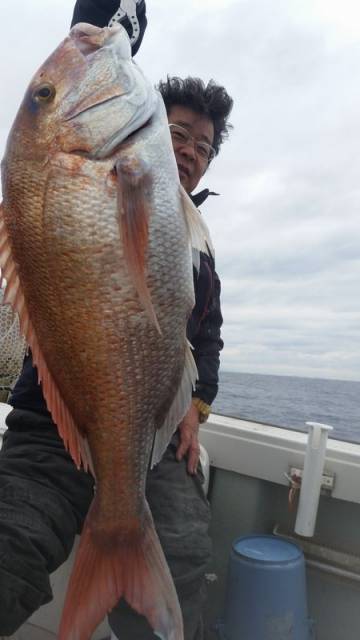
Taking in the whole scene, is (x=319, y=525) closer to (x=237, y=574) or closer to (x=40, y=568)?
(x=237, y=574)

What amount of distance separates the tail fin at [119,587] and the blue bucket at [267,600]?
1.12 meters

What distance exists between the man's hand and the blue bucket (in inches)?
23.9

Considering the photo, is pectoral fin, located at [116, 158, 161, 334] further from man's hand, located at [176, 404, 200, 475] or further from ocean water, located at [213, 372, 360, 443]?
ocean water, located at [213, 372, 360, 443]

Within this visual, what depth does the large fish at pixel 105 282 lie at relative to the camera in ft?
5.18

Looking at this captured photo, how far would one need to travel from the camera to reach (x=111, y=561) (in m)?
1.75

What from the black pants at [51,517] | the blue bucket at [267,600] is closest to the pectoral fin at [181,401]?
the black pants at [51,517]

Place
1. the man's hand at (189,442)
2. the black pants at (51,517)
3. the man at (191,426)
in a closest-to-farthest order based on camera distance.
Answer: the black pants at (51,517) < the man at (191,426) < the man's hand at (189,442)

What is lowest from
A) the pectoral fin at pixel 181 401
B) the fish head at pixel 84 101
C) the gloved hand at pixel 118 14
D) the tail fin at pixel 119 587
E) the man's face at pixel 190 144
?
the tail fin at pixel 119 587

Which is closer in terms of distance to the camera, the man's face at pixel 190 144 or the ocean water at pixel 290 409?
the man's face at pixel 190 144

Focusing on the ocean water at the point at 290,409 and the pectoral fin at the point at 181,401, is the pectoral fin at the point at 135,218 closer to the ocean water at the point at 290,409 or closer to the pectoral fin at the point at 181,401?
the pectoral fin at the point at 181,401

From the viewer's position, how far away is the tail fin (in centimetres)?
167

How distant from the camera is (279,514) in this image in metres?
3.32

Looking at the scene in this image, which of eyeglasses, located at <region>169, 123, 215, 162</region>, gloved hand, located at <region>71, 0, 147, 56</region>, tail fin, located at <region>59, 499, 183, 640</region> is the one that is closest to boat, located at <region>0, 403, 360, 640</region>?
tail fin, located at <region>59, 499, 183, 640</region>

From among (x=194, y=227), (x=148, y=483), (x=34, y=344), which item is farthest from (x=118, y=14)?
(x=148, y=483)
